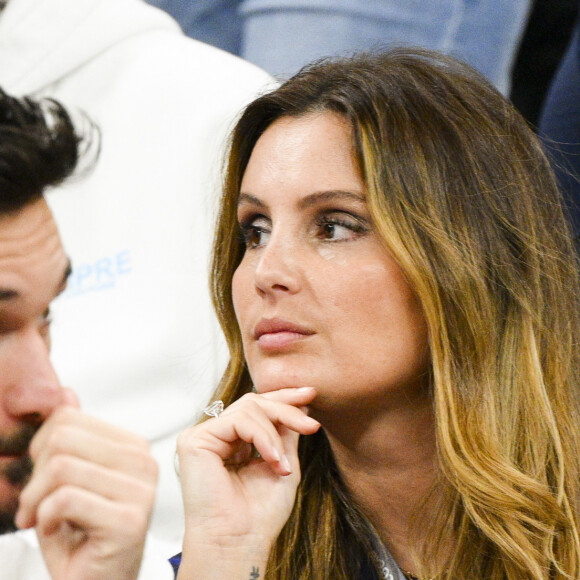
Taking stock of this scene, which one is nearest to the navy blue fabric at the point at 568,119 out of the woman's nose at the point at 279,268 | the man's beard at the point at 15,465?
the woman's nose at the point at 279,268

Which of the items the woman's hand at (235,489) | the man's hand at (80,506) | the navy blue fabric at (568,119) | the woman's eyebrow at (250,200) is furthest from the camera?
the navy blue fabric at (568,119)

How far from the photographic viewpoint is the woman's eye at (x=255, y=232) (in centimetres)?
126

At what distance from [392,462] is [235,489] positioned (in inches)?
9.7

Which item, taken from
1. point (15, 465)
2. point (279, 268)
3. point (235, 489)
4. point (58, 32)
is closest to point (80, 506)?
point (15, 465)

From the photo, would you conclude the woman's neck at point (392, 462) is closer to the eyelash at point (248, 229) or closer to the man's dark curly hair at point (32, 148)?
the eyelash at point (248, 229)

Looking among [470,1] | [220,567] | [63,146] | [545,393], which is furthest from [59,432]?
[470,1]

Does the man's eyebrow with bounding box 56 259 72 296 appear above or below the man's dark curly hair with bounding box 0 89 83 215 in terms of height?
below

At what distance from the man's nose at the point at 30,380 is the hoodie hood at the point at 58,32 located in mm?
306

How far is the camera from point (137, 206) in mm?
1210

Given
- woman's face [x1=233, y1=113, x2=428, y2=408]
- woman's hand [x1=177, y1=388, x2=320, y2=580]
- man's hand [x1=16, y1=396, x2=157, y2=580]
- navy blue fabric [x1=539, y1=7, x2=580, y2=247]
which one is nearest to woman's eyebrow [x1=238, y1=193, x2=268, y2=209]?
woman's face [x1=233, y1=113, x2=428, y2=408]

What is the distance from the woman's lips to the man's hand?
0.23 metres

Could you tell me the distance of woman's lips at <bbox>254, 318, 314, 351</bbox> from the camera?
1.14m

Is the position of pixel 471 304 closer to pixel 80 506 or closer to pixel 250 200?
pixel 250 200

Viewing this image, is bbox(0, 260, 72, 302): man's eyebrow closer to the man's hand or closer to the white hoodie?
the white hoodie
